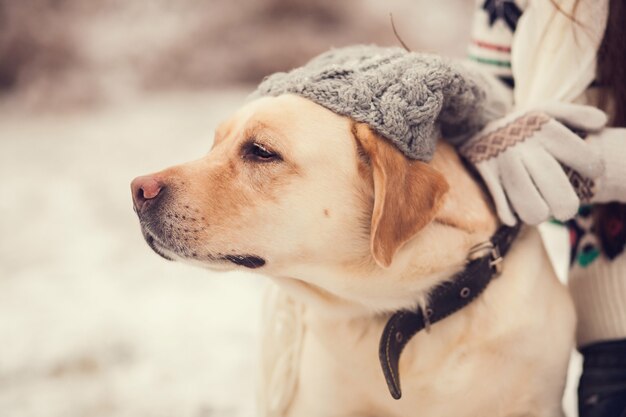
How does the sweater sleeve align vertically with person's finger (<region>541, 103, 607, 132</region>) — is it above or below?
above

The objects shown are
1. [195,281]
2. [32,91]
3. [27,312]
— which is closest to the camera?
[27,312]

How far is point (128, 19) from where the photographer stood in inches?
160

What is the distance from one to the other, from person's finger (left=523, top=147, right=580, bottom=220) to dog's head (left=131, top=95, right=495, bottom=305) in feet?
0.51

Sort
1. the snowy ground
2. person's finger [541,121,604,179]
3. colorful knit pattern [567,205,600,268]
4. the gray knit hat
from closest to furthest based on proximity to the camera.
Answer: the gray knit hat → person's finger [541,121,604,179] → colorful knit pattern [567,205,600,268] → the snowy ground

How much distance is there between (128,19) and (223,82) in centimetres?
68

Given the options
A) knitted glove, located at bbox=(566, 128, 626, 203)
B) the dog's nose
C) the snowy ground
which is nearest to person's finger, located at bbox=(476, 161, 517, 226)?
knitted glove, located at bbox=(566, 128, 626, 203)

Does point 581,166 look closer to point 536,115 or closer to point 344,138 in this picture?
point 536,115

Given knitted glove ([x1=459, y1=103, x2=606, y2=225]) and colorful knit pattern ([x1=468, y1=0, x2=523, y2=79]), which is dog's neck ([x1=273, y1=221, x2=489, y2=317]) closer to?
knitted glove ([x1=459, y1=103, x2=606, y2=225])

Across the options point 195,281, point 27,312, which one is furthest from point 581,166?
point 27,312

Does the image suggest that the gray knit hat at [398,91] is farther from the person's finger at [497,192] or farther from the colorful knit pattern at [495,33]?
the colorful knit pattern at [495,33]

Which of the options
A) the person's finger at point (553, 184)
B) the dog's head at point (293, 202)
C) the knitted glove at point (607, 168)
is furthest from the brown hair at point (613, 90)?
the dog's head at point (293, 202)

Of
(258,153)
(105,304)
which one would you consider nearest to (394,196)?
(258,153)

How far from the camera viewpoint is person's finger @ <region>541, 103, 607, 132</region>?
1126 millimetres

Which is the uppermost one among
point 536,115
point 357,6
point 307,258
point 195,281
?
point 536,115
